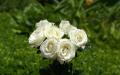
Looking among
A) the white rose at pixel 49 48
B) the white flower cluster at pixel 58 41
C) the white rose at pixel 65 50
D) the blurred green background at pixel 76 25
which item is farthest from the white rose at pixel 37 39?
the blurred green background at pixel 76 25

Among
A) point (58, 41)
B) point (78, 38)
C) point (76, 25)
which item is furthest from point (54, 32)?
point (76, 25)

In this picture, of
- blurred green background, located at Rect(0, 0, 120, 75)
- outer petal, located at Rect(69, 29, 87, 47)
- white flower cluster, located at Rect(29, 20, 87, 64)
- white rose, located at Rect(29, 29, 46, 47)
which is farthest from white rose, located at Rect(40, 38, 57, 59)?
blurred green background, located at Rect(0, 0, 120, 75)

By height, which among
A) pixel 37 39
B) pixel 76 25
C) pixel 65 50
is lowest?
pixel 65 50

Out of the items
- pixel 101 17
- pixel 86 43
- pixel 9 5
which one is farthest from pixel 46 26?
pixel 9 5

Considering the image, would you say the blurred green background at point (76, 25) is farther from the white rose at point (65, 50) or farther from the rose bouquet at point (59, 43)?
the white rose at point (65, 50)

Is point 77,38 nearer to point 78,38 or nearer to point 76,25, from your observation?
point 78,38

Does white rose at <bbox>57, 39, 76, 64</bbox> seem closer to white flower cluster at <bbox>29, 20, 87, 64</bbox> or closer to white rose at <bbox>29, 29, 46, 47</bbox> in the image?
white flower cluster at <bbox>29, 20, 87, 64</bbox>

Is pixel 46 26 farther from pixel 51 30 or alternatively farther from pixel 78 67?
pixel 78 67
